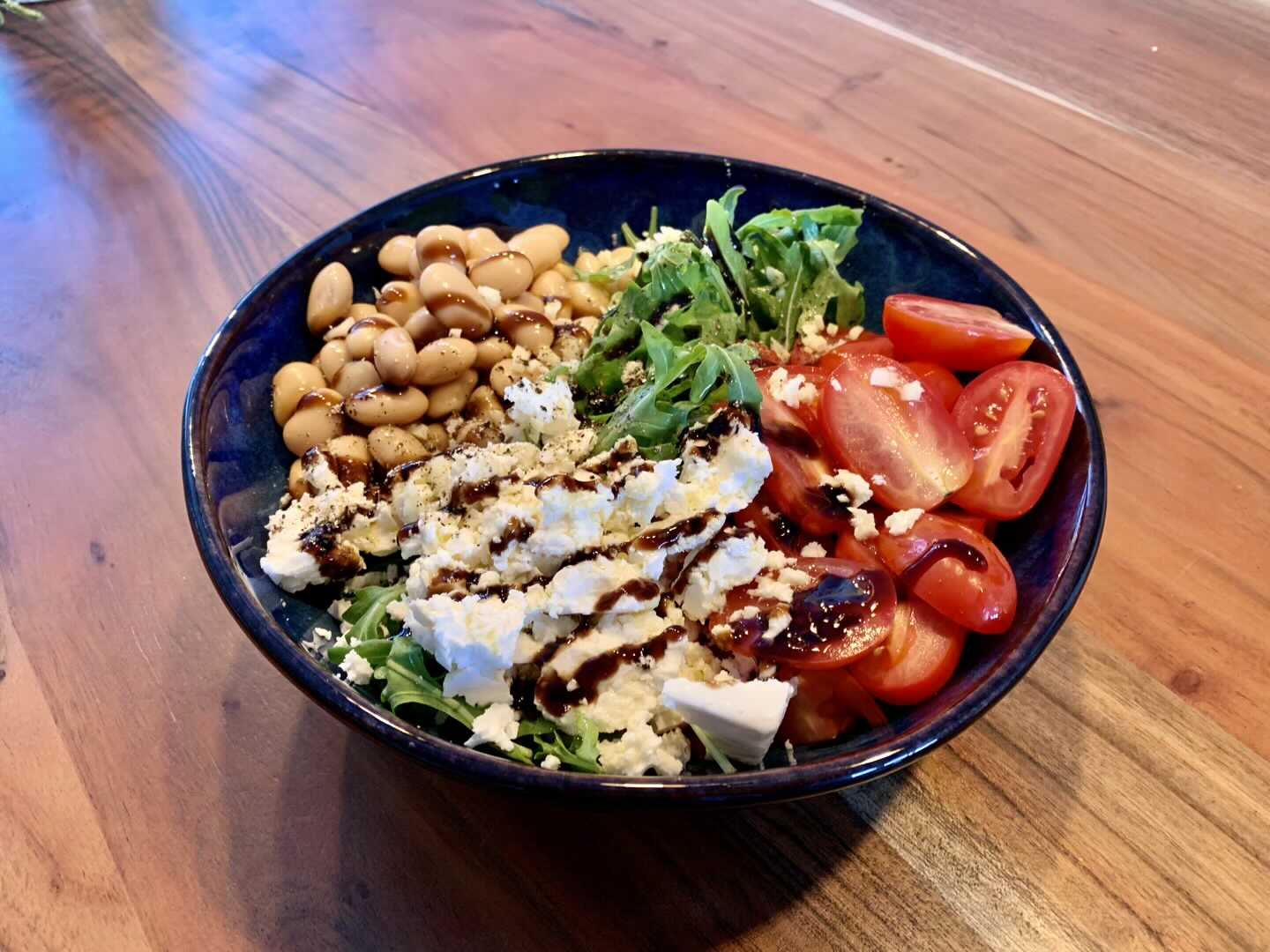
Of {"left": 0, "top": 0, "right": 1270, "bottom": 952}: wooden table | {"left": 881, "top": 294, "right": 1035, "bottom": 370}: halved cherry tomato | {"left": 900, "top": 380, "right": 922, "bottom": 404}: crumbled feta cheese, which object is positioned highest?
{"left": 881, "top": 294, "right": 1035, "bottom": 370}: halved cherry tomato

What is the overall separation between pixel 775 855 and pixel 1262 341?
133 centimetres

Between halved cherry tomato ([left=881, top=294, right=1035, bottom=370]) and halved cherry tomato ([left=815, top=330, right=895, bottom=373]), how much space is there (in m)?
0.03

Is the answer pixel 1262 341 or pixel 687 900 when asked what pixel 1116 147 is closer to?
pixel 1262 341

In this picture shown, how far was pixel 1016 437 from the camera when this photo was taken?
1.13 m

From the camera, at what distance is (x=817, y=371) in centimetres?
126

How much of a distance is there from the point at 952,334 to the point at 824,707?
0.53 meters

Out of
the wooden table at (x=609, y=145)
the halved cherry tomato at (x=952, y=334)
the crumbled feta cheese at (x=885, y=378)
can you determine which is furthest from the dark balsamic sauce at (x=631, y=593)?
the halved cherry tomato at (x=952, y=334)

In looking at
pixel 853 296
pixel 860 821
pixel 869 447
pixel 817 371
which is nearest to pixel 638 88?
pixel 853 296

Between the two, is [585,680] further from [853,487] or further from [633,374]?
[633,374]

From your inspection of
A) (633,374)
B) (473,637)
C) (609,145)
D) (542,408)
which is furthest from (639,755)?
(609,145)

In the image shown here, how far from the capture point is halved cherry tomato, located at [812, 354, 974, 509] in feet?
3.58

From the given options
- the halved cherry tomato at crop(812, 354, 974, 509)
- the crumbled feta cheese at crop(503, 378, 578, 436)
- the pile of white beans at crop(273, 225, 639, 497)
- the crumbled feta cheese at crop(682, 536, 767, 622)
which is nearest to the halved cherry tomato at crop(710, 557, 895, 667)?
the crumbled feta cheese at crop(682, 536, 767, 622)

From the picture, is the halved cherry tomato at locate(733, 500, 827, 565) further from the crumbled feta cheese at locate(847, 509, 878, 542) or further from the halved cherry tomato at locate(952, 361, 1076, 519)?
the halved cherry tomato at locate(952, 361, 1076, 519)

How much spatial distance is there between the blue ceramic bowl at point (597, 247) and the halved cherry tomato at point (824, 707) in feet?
0.07
